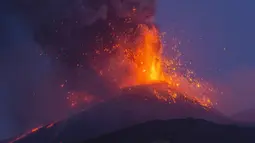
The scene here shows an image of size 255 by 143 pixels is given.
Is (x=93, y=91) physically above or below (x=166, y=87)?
above

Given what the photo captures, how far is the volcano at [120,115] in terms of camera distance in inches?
683

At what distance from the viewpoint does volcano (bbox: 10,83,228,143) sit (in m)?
17.4

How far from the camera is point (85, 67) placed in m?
32.7

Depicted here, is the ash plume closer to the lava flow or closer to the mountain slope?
the lava flow

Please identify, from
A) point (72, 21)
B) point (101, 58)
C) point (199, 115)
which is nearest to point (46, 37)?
point (72, 21)

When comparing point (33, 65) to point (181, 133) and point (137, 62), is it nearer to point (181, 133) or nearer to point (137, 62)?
point (137, 62)

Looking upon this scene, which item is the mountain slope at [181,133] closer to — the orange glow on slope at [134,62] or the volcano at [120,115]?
the volcano at [120,115]

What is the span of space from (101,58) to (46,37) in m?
5.85

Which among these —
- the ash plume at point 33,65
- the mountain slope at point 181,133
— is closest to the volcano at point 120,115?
the mountain slope at point 181,133

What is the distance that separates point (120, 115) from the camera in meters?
18.3

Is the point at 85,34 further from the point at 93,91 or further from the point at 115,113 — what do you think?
the point at 115,113

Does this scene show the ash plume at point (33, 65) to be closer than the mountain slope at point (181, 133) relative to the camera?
No

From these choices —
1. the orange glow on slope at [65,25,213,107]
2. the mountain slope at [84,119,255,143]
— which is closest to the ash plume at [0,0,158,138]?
the orange glow on slope at [65,25,213,107]

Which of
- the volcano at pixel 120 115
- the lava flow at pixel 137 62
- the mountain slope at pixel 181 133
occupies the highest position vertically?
the lava flow at pixel 137 62
